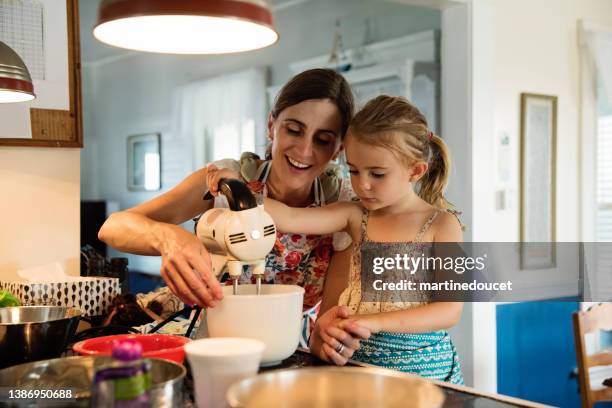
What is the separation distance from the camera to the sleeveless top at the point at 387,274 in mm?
1544

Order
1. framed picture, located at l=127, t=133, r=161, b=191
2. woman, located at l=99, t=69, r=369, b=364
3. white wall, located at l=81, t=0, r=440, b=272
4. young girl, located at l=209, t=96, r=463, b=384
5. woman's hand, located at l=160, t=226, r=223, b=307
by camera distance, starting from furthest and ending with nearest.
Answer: framed picture, located at l=127, t=133, r=161, b=191
white wall, located at l=81, t=0, r=440, b=272
woman, located at l=99, t=69, r=369, b=364
young girl, located at l=209, t=96, r=463, b=384
woman's hand, located at l=160, t=226, r=223, b=307

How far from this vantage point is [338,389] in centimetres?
84

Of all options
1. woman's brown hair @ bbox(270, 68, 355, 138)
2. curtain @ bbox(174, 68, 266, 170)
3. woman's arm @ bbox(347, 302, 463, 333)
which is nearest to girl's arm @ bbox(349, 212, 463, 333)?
woman's arm @ bbox(347, 302, 463, 333)

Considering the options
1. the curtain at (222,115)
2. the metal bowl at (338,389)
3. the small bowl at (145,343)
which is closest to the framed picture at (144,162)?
the curtain at (222,115)

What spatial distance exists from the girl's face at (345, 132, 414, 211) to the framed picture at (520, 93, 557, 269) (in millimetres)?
1975

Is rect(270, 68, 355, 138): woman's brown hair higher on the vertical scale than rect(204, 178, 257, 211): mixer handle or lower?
higher

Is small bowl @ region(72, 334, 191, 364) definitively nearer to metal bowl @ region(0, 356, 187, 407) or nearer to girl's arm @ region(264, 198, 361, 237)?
metal bowl @ region(0, 356, 187, 407)

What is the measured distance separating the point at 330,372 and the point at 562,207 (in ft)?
9.95

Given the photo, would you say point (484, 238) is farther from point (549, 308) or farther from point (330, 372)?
point (330, 372)

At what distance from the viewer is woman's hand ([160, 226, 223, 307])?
1.07m

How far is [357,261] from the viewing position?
164 centimetres

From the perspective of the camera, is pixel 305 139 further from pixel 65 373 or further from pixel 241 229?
pixel 65 373

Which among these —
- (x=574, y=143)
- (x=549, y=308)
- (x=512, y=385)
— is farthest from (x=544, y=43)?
(x=512, y=385)

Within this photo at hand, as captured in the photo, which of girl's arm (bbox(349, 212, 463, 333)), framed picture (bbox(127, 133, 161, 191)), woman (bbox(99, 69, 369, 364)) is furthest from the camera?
framed picture (bbox(127, 133, 161, 191))
